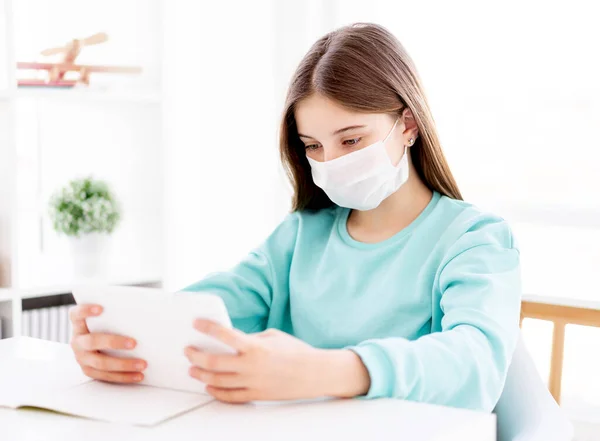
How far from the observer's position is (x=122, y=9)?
8.36 ft

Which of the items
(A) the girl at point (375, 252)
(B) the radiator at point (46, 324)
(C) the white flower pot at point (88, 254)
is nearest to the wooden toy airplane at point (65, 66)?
(C) the white flower pot at point (88, 254)

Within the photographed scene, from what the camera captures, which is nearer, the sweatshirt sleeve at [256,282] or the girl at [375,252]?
the girl at [375,252]

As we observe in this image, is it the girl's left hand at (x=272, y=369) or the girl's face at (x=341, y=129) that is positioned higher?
the girl's face at (x=341, y=129)

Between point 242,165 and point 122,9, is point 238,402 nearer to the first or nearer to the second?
point 242,165

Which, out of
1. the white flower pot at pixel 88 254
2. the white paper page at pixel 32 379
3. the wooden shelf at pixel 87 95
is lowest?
the white flower pot at pixel 88 254

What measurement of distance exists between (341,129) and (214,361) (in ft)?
1.69

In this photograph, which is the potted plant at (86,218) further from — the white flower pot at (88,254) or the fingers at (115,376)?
the fingers at (115,376)

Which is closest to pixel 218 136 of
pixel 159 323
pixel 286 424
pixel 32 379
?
pixel 32 379

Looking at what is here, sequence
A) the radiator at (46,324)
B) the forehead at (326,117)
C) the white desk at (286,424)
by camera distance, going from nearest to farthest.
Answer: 1. the white desk at (286,424)
2. the forehead at (326,117)
3. the radiator at (46,324)

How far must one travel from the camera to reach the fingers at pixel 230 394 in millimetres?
858

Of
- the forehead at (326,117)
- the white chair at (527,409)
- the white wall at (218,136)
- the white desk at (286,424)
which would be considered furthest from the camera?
the white wall at (218,136)

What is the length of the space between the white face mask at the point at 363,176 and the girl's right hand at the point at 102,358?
48cm

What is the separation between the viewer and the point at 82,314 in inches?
37.7

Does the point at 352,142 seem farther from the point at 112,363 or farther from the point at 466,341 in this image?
the point at 112,363
